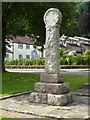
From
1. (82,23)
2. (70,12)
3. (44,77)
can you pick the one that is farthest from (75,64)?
(44,77)

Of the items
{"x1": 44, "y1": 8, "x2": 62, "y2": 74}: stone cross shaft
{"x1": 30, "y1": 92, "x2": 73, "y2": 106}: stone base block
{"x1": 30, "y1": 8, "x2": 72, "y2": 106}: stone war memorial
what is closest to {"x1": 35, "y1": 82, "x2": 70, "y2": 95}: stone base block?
{"x1": 30, "y1": 8, "x2": 72, "y2": 106}: stone war memorial

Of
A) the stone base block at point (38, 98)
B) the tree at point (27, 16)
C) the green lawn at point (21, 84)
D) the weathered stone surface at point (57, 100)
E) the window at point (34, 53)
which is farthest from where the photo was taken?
the window at point (34, 53)

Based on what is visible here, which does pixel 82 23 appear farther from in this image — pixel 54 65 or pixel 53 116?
pixel 53 116

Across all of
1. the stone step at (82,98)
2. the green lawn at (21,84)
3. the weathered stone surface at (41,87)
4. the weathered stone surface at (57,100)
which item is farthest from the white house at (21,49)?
the weathered stone surface at (57,100)

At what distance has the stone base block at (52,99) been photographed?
9.65 m

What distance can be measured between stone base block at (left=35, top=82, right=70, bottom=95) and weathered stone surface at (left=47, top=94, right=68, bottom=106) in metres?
0.20

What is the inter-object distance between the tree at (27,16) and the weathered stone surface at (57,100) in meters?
15.5

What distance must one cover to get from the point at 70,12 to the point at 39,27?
333 centimetres

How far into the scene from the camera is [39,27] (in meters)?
27.7

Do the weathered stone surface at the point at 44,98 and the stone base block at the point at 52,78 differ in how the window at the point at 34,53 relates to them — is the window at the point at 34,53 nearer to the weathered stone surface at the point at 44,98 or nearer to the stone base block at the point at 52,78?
the stone base block at the point at 52,78

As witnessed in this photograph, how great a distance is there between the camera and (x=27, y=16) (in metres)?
27.1

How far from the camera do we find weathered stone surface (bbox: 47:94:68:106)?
964 cm

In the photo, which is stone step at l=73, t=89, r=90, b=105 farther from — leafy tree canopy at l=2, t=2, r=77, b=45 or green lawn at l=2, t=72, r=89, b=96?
leafy tree canopy at l=2, t=2, r=77, b=45

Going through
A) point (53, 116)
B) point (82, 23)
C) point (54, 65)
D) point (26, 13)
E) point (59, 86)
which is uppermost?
point (26, 13)
